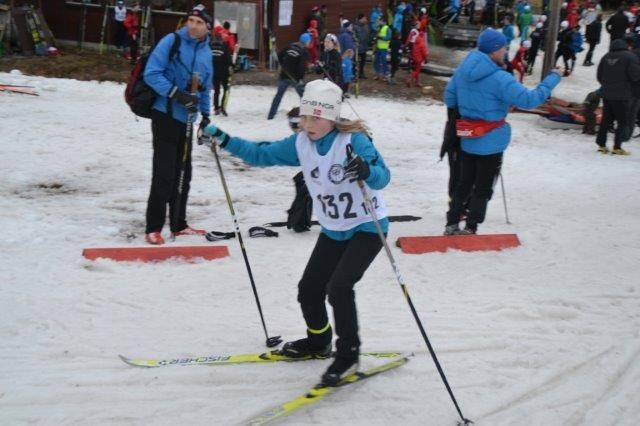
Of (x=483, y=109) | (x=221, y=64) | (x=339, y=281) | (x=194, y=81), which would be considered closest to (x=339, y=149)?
(x=339, y=281)

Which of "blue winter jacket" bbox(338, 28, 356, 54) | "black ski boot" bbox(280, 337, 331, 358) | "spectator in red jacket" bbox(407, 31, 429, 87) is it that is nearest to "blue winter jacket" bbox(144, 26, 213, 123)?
"black ski boot" bbox(280, 337, 331, 358)

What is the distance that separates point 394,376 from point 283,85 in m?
10.8

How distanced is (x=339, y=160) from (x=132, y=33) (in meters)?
17.8

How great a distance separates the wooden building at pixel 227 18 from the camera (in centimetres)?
2102

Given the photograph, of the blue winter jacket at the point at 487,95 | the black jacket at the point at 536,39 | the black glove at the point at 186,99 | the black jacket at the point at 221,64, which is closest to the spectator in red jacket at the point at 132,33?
the black jacket at the point at 221,64

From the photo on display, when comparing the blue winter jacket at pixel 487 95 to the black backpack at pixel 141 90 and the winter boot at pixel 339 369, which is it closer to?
the black backpack at pixel 141 90

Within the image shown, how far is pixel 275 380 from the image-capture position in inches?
184

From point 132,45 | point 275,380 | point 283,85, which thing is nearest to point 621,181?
point 283,85

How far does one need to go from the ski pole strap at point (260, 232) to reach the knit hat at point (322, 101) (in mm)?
3634

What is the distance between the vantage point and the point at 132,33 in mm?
20625

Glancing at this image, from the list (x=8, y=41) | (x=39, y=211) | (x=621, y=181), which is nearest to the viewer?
(x=39, y=211)

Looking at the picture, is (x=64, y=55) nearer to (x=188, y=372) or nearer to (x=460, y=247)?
(x=460, y=247)

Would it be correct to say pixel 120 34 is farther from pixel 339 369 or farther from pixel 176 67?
pixel 339 369

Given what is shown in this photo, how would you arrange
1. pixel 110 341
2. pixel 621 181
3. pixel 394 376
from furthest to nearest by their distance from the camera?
1. pixel 621 181
2. pixel 110 341
3. pixel 394 376
